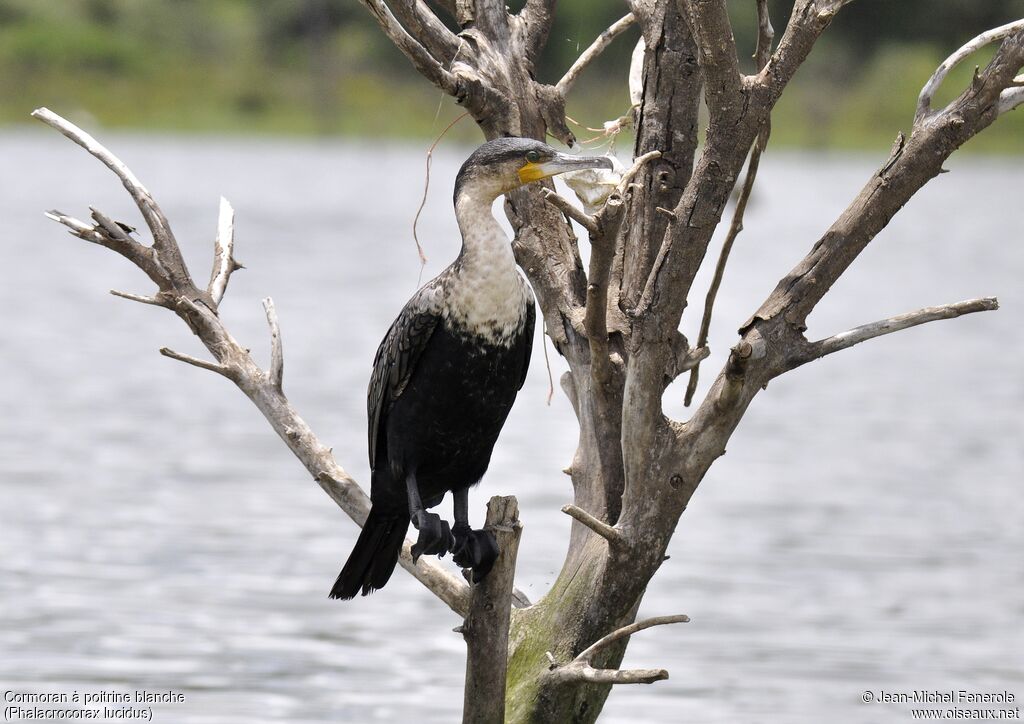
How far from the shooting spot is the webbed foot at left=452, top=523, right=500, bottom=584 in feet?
12.1

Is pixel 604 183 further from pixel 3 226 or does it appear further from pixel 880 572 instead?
pixel 3 226

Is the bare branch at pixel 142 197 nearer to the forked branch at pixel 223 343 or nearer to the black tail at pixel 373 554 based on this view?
the forked branch at pixel 223 343

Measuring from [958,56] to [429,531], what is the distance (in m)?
1.65

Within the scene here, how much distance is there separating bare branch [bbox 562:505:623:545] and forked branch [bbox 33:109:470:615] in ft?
1.68

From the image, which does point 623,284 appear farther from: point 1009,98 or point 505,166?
point 1009,98

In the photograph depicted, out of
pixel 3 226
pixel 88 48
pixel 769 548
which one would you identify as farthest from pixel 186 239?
pixel 88 48

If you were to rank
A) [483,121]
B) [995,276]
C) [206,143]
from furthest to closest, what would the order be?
[206,143] → [995,276] → [483,121]

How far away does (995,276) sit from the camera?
17.7 metres

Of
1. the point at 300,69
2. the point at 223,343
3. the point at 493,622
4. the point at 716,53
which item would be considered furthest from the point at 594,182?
the point at 300,69

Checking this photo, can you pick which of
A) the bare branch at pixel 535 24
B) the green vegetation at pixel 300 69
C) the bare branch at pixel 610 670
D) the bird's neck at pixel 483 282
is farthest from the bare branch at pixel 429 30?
the green vegetation at pixel 300 69

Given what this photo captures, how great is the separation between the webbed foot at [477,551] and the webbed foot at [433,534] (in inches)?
1.3

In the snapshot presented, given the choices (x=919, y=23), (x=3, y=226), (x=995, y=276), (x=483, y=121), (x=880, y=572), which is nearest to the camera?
(x=483, y=121)

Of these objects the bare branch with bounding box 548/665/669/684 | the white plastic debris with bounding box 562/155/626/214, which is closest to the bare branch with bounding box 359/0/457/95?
the white plastic debris with bounding box 562/155/626/214

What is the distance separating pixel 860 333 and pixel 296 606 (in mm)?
3288
